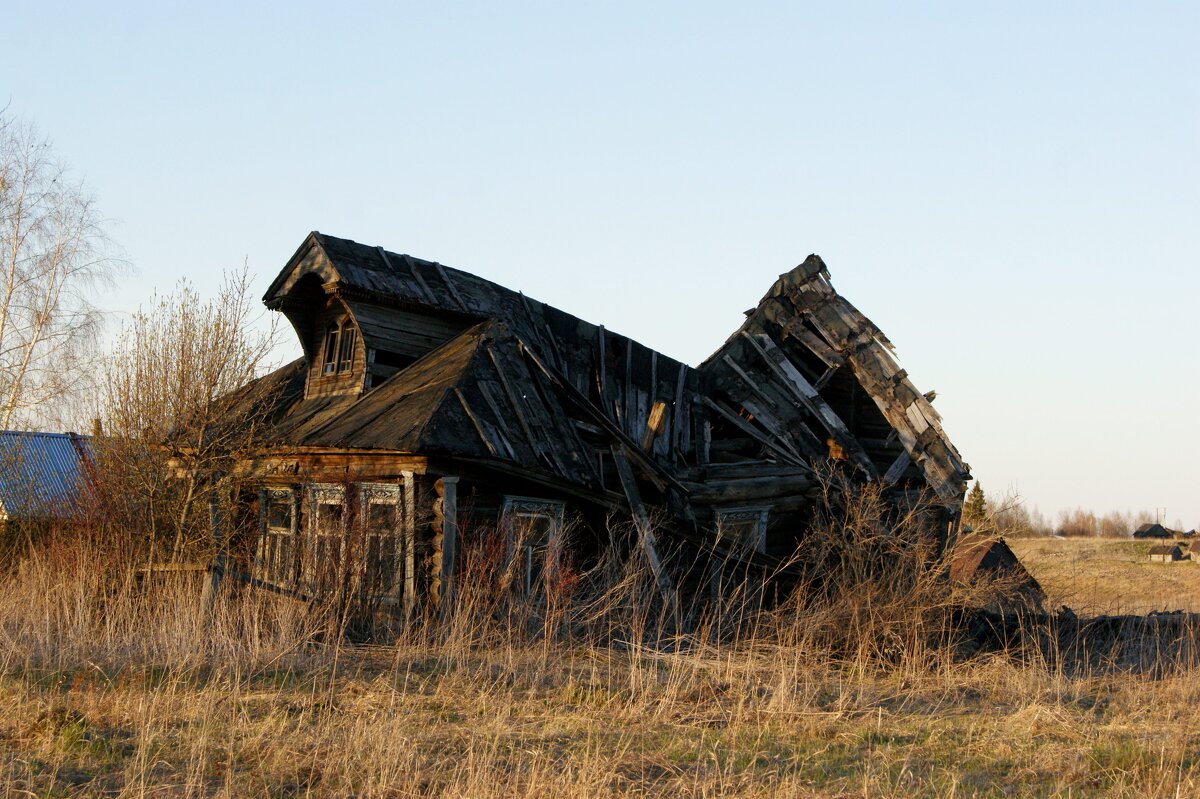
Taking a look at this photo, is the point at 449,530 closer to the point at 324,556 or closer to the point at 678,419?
the point at 324,556

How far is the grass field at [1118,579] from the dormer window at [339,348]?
10.3 meters

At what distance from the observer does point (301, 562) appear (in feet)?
39.7

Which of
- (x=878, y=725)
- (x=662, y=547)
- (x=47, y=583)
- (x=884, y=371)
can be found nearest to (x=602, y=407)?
(x=662, y=547)

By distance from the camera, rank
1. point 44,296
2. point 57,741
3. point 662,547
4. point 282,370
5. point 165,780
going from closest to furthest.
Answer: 1. point 165,780
2. point 57,741
3. point 662,547
4. point 282,370
5. point 44,296

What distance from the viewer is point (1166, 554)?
111 ft

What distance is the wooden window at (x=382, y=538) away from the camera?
12.0m

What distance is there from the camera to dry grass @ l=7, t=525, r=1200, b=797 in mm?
5914

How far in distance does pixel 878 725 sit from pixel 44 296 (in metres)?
23.7

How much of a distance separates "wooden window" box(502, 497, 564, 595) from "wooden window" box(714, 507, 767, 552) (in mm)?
3806

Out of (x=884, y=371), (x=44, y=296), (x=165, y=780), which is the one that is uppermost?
(x=44, y=296)

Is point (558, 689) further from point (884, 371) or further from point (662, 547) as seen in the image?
point (884, 371)

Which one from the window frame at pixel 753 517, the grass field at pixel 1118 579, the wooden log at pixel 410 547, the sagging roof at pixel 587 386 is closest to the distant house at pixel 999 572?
the grass field at pixel 1118 579

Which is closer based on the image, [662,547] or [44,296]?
[662,547]

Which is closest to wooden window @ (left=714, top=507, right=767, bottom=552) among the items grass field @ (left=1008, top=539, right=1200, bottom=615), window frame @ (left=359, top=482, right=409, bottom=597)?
grass field @ (left=1008, top=539, right=1200, bottom=615)
